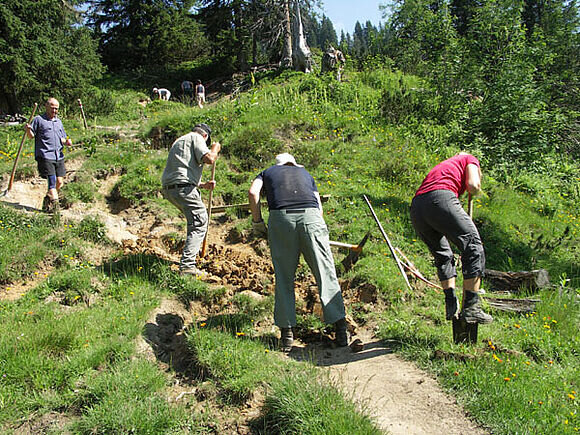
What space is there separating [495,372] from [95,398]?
3191 millimetres

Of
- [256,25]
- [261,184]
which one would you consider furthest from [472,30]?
[261,184]

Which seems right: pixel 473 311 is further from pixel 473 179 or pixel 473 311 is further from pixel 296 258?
pixel 296 258

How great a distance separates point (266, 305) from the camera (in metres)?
4.79

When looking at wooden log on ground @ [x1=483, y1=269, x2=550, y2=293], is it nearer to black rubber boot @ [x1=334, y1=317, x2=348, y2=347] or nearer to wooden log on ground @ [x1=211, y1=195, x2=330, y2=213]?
black rubber boot @ [x1=334, y1=317, x2=348, y2=347]

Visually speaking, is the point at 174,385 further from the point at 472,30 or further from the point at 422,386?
the point at 472,30

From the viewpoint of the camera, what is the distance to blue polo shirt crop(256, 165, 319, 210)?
3947mm

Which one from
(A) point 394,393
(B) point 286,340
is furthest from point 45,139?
(A) point 394,393

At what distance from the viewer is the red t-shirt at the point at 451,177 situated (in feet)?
12.7

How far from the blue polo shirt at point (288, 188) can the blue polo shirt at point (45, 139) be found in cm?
467

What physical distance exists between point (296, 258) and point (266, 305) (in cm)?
112

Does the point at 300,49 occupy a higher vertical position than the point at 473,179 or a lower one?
higher

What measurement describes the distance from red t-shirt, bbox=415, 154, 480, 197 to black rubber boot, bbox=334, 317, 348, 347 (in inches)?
59.1

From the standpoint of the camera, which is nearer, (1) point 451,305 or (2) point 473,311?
(2) point 473,311

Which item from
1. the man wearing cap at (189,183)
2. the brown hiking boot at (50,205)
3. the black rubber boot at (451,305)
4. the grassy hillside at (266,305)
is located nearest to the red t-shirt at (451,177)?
the black rubber boot at (451,305)
